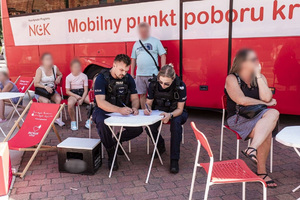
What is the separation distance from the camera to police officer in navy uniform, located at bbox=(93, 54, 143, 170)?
3.83m

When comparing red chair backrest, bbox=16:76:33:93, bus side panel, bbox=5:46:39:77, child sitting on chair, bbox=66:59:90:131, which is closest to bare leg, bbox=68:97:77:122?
child sitting on chair, bbox=66:59:90:131

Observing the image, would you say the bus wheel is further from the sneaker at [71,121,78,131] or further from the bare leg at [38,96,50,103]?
the sneaker at [71,121,78,131]

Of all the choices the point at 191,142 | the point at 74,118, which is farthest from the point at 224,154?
the point at 74,118

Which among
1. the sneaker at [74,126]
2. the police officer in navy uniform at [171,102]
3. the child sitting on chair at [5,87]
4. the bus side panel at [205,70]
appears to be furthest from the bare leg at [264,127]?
the child sitting on chair at [5,87]

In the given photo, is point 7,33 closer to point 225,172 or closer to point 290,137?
point 225,172

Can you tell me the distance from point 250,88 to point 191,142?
5.43 feet

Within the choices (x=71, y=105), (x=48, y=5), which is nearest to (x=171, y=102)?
(x=71, y=105)

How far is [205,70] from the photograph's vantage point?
19.0 feet

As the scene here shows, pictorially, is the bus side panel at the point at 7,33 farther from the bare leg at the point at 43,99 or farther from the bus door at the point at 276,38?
the bus door at the point at 276,38

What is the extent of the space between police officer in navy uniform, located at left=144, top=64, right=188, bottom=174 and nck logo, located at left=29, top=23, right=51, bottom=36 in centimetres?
447

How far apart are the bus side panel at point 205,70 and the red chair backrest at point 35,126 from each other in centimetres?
278

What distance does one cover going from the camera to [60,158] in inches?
149

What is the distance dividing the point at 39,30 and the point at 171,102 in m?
4.90

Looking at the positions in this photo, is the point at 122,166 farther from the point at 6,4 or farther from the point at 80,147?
the point at 6,4
